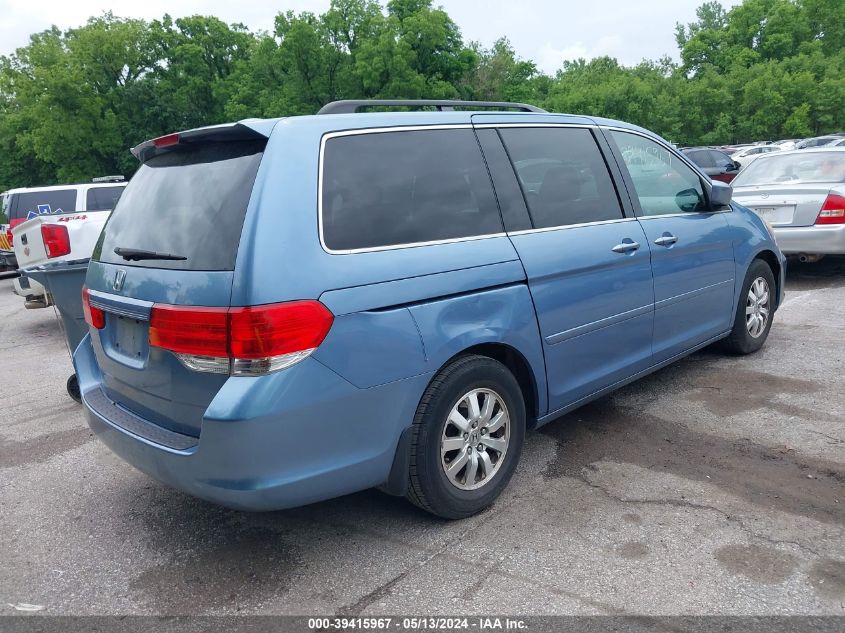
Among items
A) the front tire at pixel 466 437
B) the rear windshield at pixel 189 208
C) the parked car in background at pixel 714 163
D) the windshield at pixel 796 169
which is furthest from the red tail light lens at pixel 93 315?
the parked car in background at pixel 714 163

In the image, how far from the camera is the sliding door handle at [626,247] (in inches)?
156

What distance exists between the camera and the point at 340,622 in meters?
2.62

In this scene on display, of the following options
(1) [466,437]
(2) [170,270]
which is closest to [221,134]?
(2) [170,270]

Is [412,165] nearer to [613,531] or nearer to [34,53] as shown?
[613,531]

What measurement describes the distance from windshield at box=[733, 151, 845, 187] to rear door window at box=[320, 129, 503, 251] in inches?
265

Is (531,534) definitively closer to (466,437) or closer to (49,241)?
(466,437)

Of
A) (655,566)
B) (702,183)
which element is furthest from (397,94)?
(655,566)

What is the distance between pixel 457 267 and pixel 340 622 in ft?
4.99

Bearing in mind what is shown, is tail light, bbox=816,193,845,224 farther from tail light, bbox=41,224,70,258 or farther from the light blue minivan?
tail light, bbox=41,224,70,258

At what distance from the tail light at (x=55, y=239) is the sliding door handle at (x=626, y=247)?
19.4ft

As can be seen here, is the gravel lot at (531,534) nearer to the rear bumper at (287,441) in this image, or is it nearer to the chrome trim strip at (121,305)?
the rear bumper at (287,441)

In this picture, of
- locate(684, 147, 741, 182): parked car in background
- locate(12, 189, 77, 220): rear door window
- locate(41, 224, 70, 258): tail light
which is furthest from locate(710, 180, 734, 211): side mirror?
locate(684, 147, 741, 182): parked car in background

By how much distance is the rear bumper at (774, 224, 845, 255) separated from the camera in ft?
25.7

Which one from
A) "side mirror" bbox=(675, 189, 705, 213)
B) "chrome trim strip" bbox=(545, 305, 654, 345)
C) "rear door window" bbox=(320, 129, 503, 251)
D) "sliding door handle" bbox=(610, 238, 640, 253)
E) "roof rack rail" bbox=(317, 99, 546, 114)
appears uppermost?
"roof rack rail" bbox=(317, 99, 546, 114)
